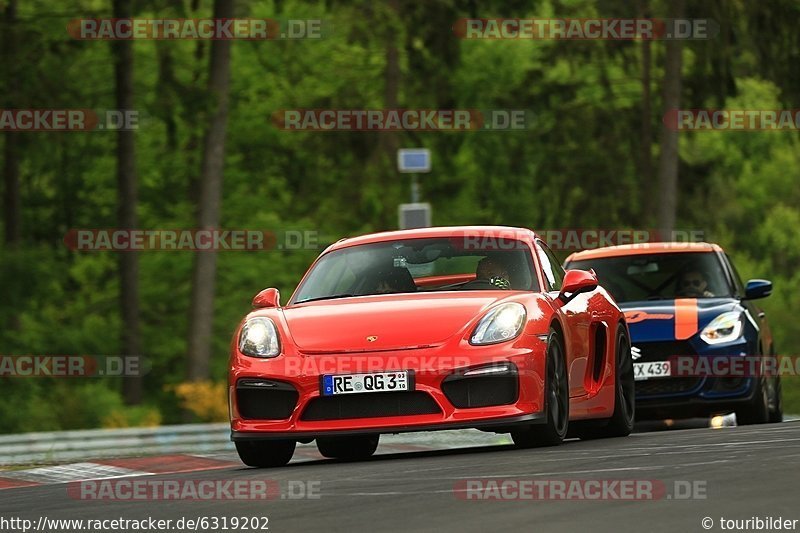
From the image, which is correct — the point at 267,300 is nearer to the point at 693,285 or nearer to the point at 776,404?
the point at 693,285

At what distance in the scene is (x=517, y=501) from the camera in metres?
7.82

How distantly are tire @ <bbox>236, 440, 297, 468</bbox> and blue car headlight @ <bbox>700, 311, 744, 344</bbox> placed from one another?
5023 mm

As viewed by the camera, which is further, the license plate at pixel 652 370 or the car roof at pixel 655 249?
the car roof at pixel 655 249

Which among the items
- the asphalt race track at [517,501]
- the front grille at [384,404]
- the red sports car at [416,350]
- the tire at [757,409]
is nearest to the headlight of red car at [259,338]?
the red sports car at [416,350]

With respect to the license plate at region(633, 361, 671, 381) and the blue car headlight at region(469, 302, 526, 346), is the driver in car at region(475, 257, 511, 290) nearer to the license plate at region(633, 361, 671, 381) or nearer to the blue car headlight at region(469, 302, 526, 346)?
the blue car headlight at region(469, 302, 526, 346)

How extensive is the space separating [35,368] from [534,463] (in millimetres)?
26146

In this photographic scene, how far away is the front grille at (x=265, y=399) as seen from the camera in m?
10.8

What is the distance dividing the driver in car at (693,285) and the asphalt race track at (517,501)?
4.57m

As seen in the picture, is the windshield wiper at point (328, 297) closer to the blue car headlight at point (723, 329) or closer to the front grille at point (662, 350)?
the front grille at point (662, 350)

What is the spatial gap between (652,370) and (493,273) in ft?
13.0

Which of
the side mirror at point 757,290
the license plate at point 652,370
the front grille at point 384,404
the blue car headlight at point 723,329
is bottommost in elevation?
the license plate at point 652,370

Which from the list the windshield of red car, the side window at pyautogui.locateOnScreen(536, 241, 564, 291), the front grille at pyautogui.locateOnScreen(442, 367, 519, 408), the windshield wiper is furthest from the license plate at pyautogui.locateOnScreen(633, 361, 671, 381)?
the front grille at pyautogui.locateOnScreen(442, 367, 519, 408)

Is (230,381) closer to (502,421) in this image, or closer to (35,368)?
(502,421)

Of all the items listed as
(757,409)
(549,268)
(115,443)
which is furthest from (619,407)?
(115,443)
